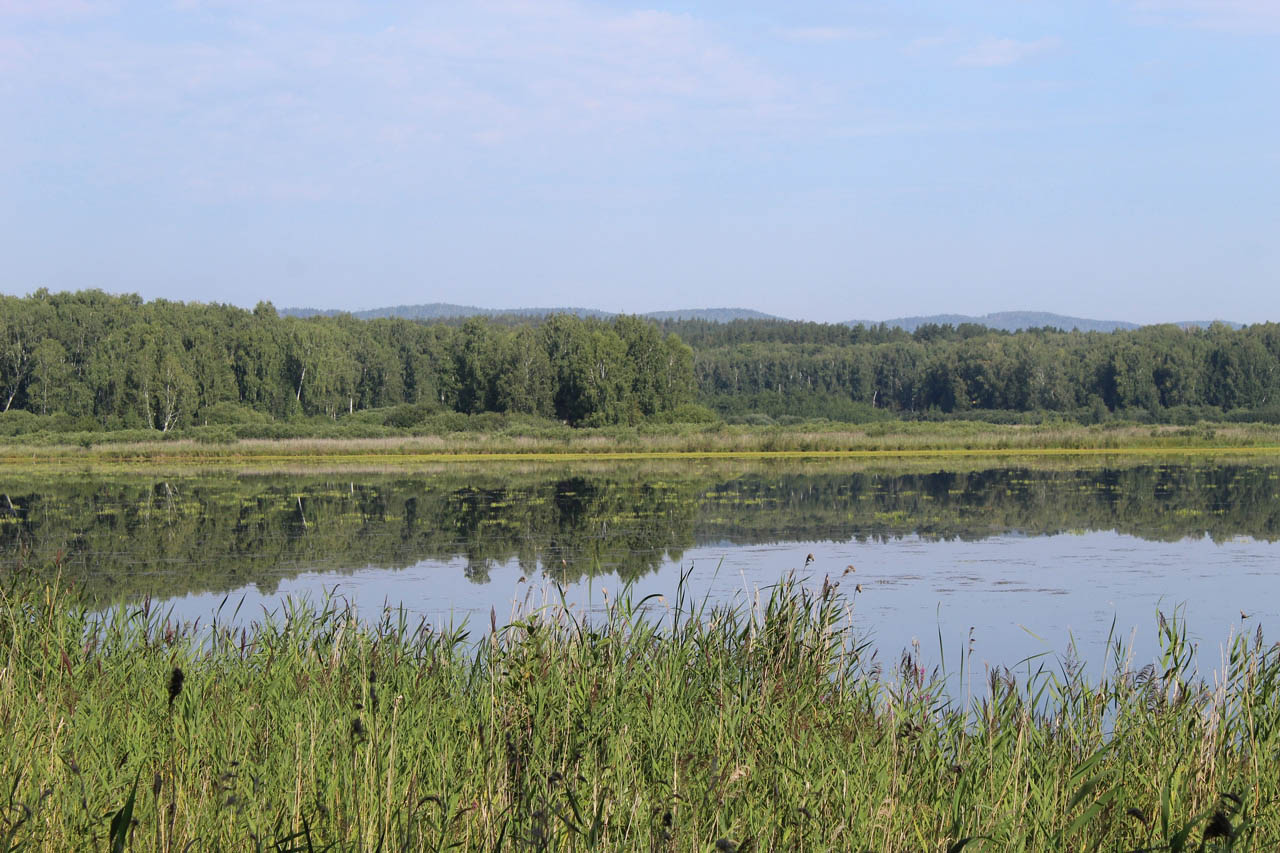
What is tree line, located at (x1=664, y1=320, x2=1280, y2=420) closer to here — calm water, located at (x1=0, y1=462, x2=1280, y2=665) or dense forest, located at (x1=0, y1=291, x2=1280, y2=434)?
dense forest, located at (x1=0, y1=291, x2=1280, y2=434)

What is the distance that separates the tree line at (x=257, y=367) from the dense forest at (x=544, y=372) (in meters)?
0.14

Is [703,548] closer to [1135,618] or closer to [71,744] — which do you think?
[1135,618]

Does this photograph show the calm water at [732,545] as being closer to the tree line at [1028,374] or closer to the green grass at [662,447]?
the green grass at [662,447]

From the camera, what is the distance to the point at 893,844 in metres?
4.26

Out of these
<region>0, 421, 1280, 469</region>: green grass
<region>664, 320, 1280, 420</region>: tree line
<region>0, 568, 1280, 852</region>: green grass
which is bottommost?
<region>0, 421, 1280, 469</region>: green grass

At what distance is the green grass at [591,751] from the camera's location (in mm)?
4094

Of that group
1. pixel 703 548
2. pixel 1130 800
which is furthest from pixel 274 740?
pixel 703 548

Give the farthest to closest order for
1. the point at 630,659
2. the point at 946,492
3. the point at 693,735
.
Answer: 1. the point at 946,492
2. the point at 630,659
3. the point at 693,735

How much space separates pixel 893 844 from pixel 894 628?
7661mm

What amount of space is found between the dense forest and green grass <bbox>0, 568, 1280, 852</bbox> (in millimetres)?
65673

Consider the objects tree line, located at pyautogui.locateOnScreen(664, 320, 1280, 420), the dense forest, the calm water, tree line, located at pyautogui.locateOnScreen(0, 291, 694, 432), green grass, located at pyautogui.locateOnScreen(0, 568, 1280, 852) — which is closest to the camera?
green grass, located at pyautogui.locateOnScreen(0, 568, 1280, 852)

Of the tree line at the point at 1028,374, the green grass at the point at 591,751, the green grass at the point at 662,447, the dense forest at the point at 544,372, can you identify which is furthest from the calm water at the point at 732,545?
the tree line at the point at 1028,374

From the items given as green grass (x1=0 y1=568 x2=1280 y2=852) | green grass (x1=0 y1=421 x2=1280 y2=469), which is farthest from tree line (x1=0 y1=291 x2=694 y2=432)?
green grass (x1=0 y1=568 x2=1280 y2=852)

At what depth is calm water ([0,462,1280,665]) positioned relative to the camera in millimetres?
12742
